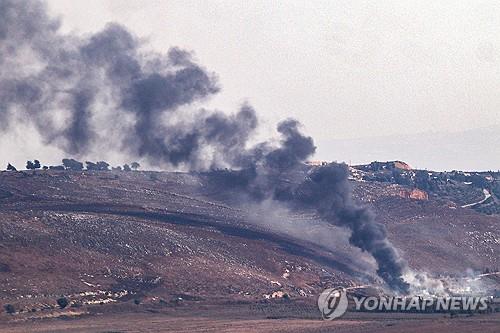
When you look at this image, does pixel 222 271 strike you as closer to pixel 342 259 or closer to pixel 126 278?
pixel 126 278

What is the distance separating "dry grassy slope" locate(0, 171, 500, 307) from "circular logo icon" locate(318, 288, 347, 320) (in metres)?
4.43

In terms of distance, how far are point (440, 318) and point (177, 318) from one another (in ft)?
113

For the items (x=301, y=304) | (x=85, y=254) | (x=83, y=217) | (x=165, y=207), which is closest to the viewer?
(x=301, y=304)

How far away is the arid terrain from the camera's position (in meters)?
113

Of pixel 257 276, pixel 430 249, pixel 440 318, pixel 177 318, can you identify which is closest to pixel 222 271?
pixel 257 276

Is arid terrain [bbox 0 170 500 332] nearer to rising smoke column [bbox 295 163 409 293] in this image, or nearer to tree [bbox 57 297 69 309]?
tree [bbox 57 297 69 309]

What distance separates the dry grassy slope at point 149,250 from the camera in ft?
436

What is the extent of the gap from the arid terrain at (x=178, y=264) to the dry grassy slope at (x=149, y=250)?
24 cm

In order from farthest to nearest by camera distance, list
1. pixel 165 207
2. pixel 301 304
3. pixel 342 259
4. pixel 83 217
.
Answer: pixel 165 207
pixel 342 259
pixel 83 217
pixel 301 304

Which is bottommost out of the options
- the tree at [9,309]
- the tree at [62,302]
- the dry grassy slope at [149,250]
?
the tree at [9,309]

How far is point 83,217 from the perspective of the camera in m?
162
